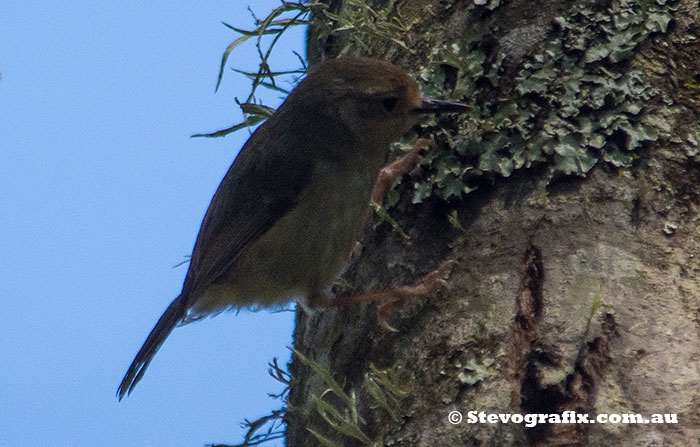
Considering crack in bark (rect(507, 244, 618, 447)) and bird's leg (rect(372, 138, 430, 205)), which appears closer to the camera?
crack in bark (rect(507, 244, 618, 447))

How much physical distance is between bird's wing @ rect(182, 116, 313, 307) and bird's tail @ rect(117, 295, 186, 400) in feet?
0.23

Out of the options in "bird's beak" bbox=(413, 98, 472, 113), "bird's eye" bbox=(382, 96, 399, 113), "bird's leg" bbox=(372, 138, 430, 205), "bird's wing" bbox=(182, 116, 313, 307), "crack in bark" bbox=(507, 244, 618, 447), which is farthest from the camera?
"bird's wing" bbox=(182, 116, 313, 307)

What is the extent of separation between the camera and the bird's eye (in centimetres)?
312

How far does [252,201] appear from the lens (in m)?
3.46

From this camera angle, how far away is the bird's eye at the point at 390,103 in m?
3.12

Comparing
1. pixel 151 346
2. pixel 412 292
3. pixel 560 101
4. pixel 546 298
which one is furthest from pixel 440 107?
pixel 151 346

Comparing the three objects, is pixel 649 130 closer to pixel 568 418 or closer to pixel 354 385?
pixel 568 418

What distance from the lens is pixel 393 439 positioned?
2199mm

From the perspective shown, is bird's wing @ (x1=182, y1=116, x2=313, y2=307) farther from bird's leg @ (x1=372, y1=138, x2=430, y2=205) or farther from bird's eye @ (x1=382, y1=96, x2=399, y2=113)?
bird's leg @ (x1=372, y1=138, x2=430, y2=205)

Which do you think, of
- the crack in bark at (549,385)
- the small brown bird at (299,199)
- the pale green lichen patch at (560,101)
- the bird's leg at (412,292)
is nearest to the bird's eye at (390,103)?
the small brown bird at (299,199)

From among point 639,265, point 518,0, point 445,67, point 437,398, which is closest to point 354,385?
point 437,398

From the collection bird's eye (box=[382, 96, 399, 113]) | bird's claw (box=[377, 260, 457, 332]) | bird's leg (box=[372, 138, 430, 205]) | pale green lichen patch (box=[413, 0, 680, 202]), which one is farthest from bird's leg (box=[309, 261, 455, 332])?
bird's eye (box=[382, 96, 399, 113])

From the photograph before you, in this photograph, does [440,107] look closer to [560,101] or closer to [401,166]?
[401,166]

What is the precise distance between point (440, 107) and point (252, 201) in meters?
1.07
